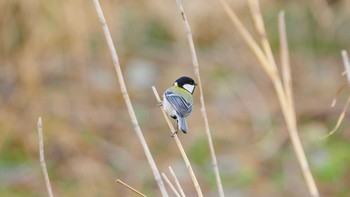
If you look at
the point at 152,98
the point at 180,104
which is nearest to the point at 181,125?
the point at 180,104

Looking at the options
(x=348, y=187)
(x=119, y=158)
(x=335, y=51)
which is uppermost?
(x=335, y=51)

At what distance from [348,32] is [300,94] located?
610 mm

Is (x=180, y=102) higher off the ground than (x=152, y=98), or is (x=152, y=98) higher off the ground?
(x=152, y=98)

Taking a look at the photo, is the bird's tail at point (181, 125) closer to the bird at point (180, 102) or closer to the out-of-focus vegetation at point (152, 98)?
the bird at point (180, 102)

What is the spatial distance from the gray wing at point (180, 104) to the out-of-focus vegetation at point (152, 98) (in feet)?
9.45

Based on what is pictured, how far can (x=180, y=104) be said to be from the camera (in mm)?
1728

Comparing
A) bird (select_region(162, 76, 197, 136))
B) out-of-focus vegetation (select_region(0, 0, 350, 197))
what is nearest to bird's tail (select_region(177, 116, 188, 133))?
bird (select_region(162, 76, 197, 136))

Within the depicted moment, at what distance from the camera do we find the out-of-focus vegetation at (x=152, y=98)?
4.86 meters

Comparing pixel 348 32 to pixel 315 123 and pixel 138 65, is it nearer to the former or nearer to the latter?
pixel 315 123

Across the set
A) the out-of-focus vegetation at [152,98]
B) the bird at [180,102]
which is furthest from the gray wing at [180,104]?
the out-of-focus vegetation at [152,98]

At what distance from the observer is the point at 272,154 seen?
5156mm

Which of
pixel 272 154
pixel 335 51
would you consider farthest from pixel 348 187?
pixel 335 51

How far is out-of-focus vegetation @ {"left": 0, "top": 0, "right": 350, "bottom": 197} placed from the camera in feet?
15.9

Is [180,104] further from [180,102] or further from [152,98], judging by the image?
[152,98]
